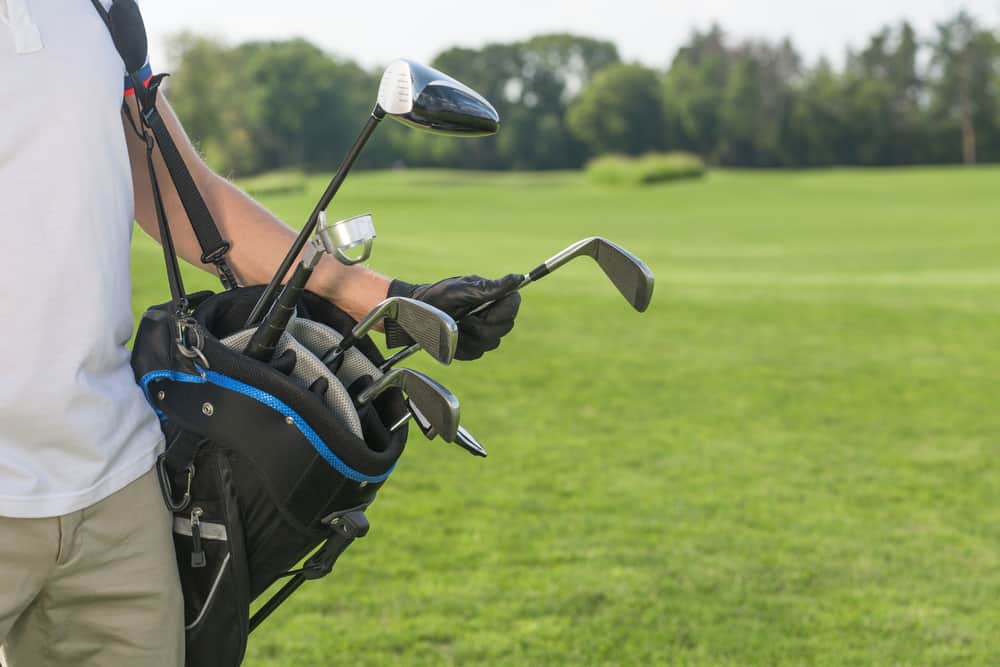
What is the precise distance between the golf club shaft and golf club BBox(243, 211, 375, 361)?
0.02 metres

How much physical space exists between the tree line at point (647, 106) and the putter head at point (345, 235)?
69.8 metres

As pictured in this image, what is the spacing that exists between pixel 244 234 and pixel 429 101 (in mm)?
510

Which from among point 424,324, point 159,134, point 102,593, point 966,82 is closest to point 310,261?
point 424,324

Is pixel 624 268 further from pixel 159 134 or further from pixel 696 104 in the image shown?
pixel 696 104

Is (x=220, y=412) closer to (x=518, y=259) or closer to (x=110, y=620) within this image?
(x=110, y=620)

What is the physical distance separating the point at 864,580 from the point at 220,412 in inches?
154

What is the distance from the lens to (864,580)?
494cm

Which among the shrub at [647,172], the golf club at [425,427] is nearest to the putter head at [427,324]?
the golf club at [425,427]

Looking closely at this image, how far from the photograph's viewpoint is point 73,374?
1481 millimetres

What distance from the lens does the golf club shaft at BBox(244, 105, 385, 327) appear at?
4.94 ft

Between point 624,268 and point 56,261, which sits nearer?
point 56,261

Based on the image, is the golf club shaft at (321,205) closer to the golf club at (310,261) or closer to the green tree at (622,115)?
the golf club at (310,261)

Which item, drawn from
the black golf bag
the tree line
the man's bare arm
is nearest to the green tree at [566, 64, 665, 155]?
the tree line

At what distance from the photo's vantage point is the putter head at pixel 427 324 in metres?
1.43
